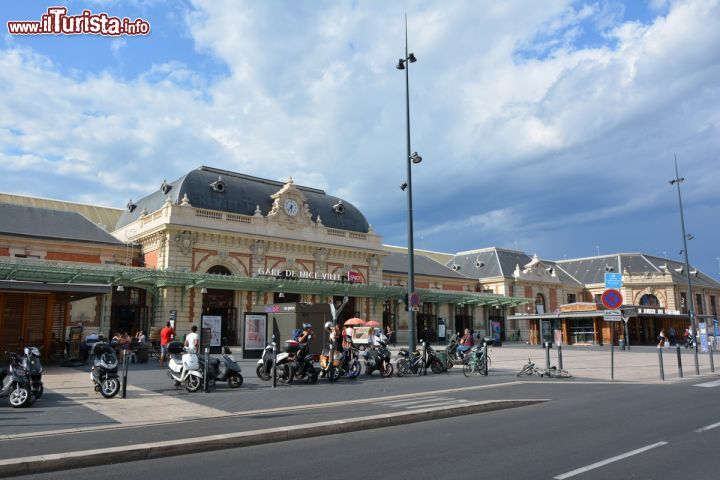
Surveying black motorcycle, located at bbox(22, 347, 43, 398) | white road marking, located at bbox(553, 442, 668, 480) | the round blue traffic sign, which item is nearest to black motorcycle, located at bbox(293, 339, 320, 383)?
black motorcycle, located at bbox(22, 347, 43, 398)

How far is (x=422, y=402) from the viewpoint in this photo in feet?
39.5

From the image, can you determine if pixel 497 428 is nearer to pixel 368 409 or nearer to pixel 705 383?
pixel 368 409

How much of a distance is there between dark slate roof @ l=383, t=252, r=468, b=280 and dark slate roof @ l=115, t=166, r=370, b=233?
7034 mm

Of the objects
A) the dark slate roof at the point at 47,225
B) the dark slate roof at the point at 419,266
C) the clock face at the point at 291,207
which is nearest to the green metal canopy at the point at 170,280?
the dark slate roof at the point at 47,225

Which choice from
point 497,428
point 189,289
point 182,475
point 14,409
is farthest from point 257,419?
point 189,289

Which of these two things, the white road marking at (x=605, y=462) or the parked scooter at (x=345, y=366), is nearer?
the white road marking at (x=605, y=462)

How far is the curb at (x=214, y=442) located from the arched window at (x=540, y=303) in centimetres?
5598

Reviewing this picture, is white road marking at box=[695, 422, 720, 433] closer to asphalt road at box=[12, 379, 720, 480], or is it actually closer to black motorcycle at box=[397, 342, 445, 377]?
asphalt road at box=[12, 379, 720, 480]

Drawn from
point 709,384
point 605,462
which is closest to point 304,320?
point 709,384

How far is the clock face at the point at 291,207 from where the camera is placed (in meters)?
41.7

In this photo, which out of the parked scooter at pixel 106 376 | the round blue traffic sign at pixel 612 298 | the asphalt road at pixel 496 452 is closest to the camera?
the asphalt road at pixel 496 452

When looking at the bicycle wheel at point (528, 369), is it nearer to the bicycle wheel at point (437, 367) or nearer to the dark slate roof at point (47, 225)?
the bicycle wheel at point (437, 367)

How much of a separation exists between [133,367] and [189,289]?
15816 mm

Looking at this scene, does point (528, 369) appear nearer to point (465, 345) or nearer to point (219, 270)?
point (465, 345)
